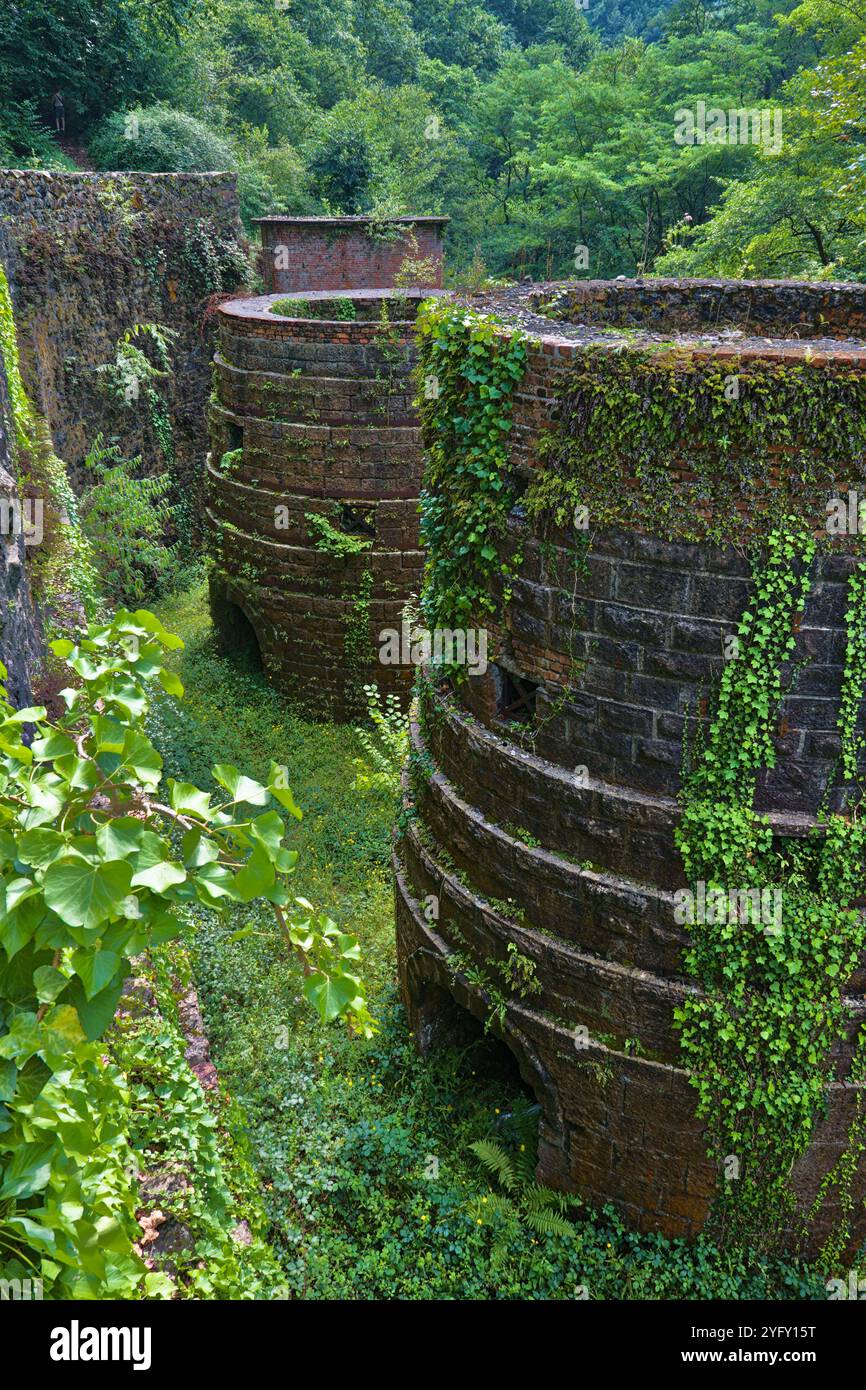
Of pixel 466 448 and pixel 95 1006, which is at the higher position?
pixel 466 448

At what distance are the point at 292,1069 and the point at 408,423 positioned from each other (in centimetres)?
730

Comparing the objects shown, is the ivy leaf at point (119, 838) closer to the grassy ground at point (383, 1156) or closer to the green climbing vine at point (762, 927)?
the green climbing vine at point (762, 927)

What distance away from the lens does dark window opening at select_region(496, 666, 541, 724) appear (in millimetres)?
6258

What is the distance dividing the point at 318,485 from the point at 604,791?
24.7ft

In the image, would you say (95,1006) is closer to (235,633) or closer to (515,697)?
(515,697)

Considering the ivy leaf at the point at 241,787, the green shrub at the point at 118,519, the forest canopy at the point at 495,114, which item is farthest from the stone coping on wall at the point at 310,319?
the ivy leaf at the point at 241,787

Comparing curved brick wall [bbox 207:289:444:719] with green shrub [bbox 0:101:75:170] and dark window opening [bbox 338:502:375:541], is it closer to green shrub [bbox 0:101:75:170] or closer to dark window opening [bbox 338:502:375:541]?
dark window opening [bbox 338:502:375:541]

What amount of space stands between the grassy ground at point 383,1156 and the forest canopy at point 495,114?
1088 cm

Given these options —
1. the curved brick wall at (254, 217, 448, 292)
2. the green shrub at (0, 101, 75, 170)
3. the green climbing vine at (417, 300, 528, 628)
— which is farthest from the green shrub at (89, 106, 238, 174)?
the green climbing vine at (417, 300, 528, 628)

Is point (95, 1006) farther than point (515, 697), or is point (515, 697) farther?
point (515, 697)

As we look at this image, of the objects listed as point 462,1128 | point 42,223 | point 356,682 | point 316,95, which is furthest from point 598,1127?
point 316,95

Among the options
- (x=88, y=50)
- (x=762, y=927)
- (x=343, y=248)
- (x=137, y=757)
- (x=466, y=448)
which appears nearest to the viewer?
(x=137, y=757)

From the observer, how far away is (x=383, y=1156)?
271 inches

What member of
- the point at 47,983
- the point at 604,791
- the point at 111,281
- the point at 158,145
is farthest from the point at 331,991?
the point at 158,145
